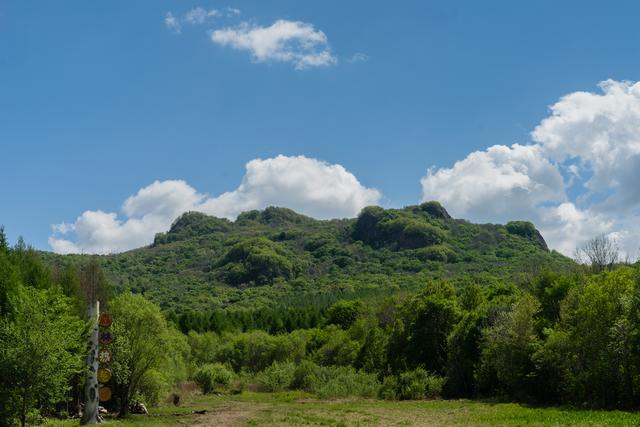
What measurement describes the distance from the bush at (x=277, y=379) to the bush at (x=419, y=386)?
70.2ft

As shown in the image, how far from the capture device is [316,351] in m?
93.9

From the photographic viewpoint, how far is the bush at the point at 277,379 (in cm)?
8225

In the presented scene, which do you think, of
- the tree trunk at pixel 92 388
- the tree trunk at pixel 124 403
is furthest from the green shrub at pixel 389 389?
the tree trunk at pixel 92 388

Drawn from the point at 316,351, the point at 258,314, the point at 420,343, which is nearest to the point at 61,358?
the point at 420,343

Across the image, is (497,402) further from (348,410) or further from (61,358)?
(61,358)

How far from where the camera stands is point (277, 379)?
274ft

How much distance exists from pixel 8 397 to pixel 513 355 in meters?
40.6

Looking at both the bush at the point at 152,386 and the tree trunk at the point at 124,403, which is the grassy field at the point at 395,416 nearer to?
the tree trunk at the point at 124,403

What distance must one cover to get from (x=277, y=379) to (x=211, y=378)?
9.31 m

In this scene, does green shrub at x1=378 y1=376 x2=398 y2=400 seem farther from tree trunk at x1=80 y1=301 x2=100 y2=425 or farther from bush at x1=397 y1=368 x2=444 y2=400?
tree trunk at x1=80 y1=301 x2=100 y2=425

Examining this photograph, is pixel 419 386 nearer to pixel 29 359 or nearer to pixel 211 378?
pixel 211 378

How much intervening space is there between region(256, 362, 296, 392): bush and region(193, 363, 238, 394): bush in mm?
5037

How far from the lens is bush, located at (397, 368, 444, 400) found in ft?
211

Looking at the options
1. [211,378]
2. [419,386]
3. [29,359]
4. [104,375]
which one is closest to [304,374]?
[211,378]
